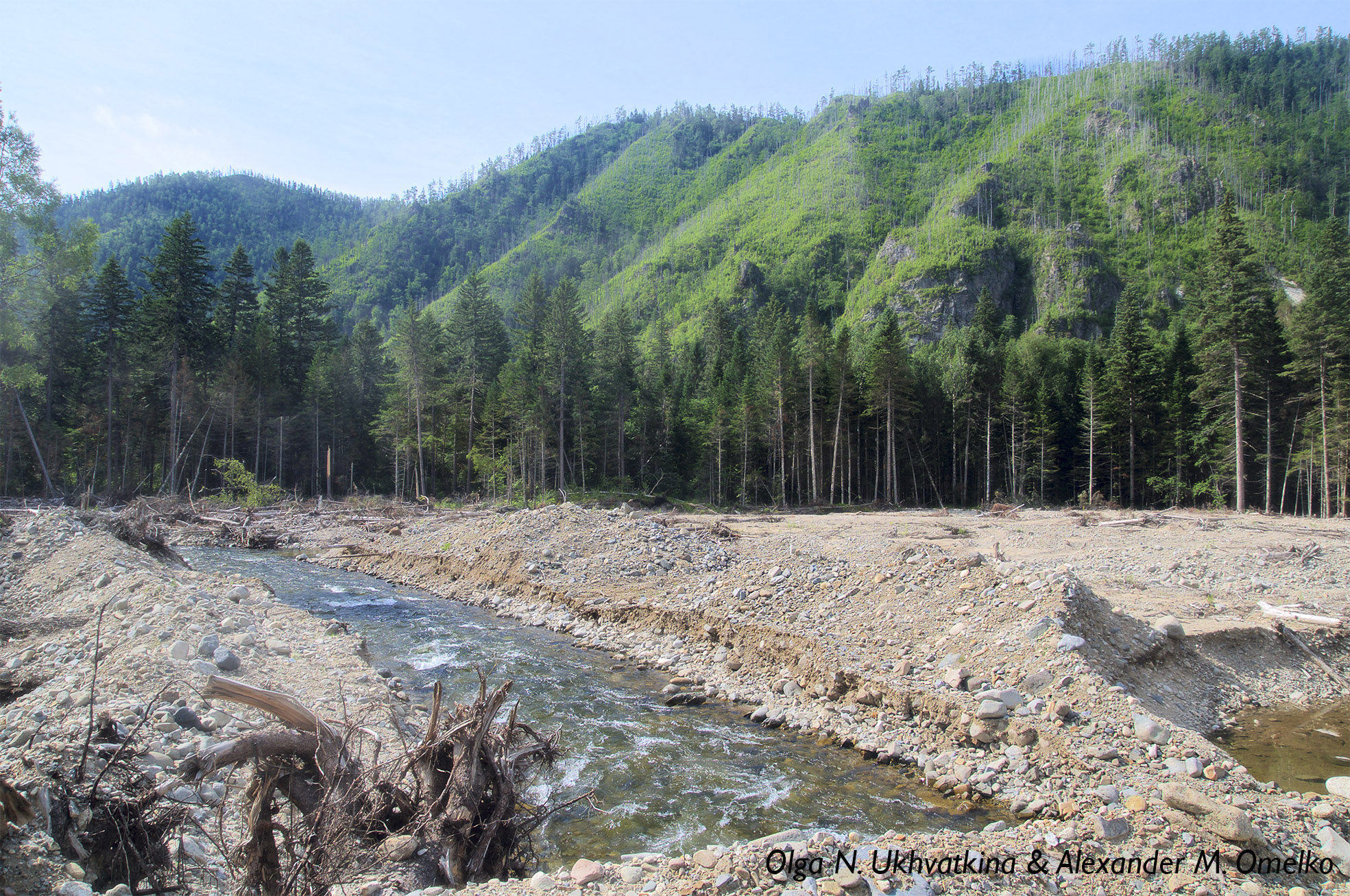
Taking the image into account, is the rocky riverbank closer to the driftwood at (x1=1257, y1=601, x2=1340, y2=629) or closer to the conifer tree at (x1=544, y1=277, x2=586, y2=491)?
the driftwood at (x1=1257, y1=601, x2=1340, y2=629)

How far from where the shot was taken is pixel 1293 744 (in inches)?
331

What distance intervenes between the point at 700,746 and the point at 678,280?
13813cm

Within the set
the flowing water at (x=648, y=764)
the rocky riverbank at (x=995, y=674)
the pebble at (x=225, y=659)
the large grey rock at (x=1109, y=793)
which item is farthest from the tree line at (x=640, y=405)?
the large grey rock at (x=1109, y=793)

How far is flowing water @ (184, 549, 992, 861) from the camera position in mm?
6480

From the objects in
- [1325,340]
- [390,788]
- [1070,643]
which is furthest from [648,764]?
[1325,340]

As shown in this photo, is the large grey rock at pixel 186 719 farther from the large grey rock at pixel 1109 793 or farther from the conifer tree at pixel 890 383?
the conifer tree at pixel 890 383

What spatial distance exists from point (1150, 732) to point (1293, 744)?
3.37 metres

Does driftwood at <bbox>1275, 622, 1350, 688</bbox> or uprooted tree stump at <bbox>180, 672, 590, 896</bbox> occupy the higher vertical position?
uprooted tree stump at <bbox>180, 672, 590, 896</bbox>

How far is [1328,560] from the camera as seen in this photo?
54.1 ft

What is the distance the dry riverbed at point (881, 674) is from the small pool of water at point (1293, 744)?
0.35m

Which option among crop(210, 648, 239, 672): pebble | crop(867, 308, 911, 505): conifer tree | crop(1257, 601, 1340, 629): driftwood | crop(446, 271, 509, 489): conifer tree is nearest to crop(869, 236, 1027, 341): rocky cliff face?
crop(867, 308, 911, 505): conifer tree

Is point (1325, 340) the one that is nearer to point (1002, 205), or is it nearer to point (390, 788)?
point (390, 788)

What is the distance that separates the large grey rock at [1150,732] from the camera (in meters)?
7.01

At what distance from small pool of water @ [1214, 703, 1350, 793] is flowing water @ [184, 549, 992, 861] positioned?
4.19 meters
